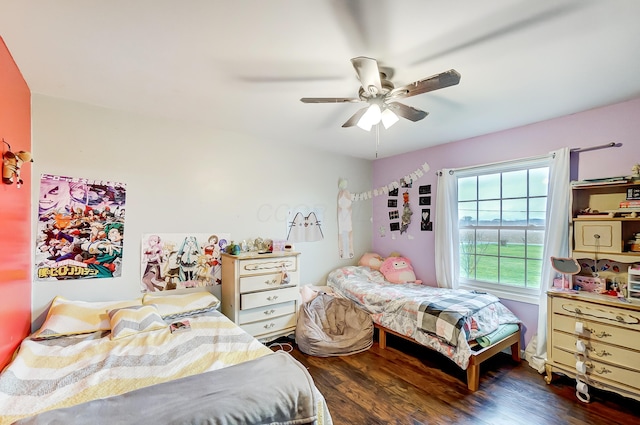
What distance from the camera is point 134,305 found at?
90.0 inches

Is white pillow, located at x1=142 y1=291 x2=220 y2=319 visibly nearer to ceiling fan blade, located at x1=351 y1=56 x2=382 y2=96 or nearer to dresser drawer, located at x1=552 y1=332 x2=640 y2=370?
ceiling fan blade, located at x1=351 y1=56 x2=382 y2=96

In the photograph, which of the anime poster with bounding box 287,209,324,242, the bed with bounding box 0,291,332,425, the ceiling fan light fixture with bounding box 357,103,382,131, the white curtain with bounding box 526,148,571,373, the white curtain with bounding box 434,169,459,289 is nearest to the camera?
the bed with bounding box 0,291,332,425

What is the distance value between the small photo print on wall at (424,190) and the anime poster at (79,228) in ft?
11.0

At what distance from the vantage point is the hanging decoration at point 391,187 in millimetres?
3809

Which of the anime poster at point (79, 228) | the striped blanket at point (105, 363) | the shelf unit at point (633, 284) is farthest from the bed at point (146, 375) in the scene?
the shelf unit at point (633, 284)

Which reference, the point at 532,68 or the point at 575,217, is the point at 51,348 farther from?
the point at 575,217

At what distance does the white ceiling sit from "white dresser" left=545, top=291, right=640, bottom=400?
1.61 m

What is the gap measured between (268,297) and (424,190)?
241 cm

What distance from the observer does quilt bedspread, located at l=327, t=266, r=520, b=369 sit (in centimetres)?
238

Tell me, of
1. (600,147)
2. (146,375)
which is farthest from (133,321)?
(600,147)

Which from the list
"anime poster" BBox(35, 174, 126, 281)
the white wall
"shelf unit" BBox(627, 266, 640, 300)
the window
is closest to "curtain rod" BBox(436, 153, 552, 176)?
the window

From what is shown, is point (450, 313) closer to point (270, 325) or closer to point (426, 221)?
point (426, 221)

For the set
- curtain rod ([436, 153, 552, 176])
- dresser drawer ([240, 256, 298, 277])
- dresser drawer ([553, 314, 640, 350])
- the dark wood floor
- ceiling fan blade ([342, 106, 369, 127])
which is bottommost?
the dark wood floor

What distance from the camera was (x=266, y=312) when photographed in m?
2.89
